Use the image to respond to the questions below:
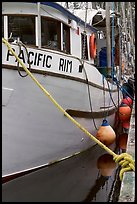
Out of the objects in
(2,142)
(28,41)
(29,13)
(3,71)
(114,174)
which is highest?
(29,13)

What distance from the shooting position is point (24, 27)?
274 inches

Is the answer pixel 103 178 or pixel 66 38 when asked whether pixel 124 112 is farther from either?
pixel 103 178

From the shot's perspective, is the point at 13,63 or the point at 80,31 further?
the point at 80,31

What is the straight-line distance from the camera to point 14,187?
20.1 feet

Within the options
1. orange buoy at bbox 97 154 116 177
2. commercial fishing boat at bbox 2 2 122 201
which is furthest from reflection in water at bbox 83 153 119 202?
commercial fishing boat at bbox 2 2 122 201

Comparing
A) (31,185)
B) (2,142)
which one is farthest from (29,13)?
(31,185)

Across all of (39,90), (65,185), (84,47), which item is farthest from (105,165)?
(84,47)

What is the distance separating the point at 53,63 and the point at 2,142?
5.26 ft

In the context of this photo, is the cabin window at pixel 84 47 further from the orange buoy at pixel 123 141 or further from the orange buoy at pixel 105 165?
the orange buoy at pixel 123 141

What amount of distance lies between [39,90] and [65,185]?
1671mm

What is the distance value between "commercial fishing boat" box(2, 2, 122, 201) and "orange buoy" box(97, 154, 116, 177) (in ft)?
1.72

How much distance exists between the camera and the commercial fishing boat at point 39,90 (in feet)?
19.7

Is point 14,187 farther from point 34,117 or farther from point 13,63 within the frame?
point 13,63

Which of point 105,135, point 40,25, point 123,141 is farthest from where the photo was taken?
point 123,141
